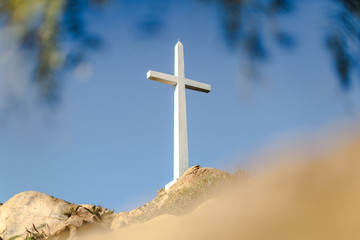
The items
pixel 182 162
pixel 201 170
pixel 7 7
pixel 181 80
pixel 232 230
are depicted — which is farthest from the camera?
pixel 181 80

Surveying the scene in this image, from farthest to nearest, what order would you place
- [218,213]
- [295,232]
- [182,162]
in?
[182,162] → [218,213] → [295,232]

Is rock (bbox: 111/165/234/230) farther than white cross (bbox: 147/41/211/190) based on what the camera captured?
No

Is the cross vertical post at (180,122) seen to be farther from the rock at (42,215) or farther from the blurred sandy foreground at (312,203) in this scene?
the blurred sandy foreground at (312,203)

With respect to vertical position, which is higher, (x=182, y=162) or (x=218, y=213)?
(x=182, y=162)

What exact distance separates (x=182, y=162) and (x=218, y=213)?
20.5 feet

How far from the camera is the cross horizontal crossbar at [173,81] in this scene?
10109 millimetres

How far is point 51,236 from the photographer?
740cm

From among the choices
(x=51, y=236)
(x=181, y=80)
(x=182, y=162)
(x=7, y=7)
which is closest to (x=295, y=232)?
(x=7, y=7)

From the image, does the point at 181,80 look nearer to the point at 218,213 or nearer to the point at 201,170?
the point at 201,170

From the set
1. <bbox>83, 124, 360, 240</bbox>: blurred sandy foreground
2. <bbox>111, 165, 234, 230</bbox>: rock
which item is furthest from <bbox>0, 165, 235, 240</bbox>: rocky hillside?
<bbox>83, 124, 360, 240</bbox>: blurred sandy foreground

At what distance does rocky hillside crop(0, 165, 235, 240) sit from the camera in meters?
7.72

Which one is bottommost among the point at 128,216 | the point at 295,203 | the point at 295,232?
the point at 295,232

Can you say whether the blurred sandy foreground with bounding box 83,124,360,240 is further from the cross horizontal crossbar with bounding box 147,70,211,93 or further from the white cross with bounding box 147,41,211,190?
the cross horizontal crossbar with bounding box 147,70,211,93

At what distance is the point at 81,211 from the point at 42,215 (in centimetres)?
85
